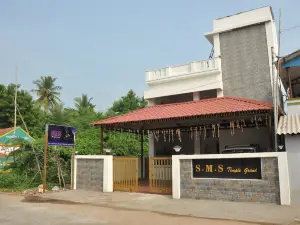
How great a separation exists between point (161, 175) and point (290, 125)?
495cm

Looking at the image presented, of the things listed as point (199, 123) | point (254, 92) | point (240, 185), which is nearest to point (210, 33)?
point (254, 92)

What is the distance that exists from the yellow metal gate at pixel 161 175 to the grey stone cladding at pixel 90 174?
2.43 m

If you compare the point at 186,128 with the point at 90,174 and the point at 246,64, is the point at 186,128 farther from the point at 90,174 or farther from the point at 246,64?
the point at 90,174

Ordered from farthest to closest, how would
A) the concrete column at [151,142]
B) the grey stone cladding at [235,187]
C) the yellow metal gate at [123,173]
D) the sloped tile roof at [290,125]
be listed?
the concrete column at [151,142], the yellow metal gate at [123,173], the sloped tile roof at [290,125], the grey stone cladding at [235,187]

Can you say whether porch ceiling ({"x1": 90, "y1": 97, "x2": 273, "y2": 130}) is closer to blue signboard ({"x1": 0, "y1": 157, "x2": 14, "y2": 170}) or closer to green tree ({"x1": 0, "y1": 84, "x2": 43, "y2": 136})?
blue signboard ({"x1": 0, "y1": 157, "x2": 14, "y2": 170})

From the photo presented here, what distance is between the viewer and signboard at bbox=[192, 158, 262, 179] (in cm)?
936

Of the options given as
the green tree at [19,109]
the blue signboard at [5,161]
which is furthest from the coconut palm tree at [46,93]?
the blue signboard at [5,161]

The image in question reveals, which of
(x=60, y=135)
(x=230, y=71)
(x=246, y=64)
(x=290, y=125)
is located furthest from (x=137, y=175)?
(x=246, y=64)

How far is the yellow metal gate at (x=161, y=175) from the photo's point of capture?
11.4m

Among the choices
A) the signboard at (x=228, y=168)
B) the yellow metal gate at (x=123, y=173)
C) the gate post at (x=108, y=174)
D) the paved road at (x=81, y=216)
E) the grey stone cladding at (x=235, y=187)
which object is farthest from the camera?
the yellow metal gate at (x=123, y=173)

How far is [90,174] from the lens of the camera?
13.1 metres

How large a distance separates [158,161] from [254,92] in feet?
23.3

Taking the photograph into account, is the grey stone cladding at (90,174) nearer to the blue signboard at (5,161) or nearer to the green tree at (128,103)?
the blue signboard at (5,161)

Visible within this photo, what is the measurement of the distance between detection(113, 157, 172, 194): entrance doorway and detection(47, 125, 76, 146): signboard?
104 inches
